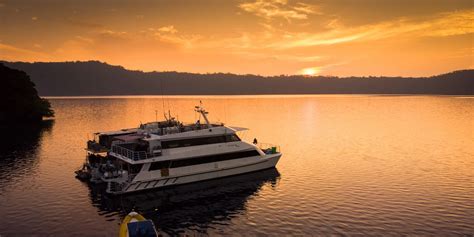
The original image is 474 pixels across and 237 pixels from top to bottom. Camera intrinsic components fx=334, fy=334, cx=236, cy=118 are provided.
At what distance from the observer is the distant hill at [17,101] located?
9461 centimetres

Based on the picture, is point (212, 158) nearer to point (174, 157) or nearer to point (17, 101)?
point (174, 157)

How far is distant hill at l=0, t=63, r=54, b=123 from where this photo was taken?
94.6 m

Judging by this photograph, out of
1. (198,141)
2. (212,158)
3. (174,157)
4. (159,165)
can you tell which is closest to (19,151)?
(159,165)

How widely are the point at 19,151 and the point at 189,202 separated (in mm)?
41148

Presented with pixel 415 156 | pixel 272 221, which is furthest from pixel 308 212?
pixel 415 156

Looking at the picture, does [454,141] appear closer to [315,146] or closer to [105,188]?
[315,146]

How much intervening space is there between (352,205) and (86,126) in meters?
85.3

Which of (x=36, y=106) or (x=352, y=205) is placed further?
(x=36, y=106)

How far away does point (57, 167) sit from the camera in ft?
155

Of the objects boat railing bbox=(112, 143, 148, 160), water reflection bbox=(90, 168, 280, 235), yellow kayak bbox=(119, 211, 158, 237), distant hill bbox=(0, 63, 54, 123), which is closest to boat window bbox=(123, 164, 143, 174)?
boat railing bbox=(112, 143, 148, 160)

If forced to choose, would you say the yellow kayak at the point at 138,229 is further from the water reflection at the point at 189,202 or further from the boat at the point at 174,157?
the boat at the point at 174,157

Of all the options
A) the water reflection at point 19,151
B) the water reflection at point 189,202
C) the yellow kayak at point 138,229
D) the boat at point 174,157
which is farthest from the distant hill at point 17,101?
the yellow kayak at point 138,229

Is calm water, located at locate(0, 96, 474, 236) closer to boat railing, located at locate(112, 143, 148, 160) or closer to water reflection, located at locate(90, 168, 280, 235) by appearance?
water reflection, located at locate(90, 168, 280, 235)

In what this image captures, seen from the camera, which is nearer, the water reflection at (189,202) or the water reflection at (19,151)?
the water reflection at (189,202)
